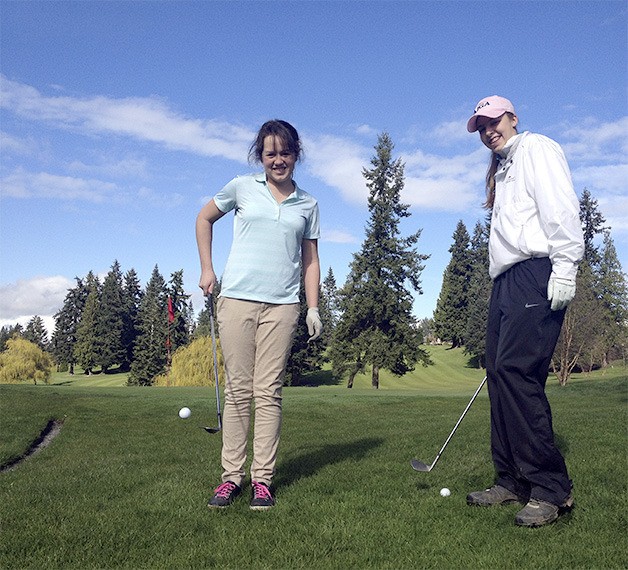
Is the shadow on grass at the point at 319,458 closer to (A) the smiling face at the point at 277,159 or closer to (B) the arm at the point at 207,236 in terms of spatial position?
(B) the arm at the point at 207,236

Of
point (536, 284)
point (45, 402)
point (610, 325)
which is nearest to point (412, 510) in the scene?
point (536, 284)

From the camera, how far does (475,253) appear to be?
73.4 metres

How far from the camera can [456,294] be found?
7294cm

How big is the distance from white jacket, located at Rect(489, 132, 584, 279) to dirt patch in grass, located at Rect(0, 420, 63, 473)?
6.27 metres

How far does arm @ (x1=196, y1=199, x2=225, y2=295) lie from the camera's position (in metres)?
4.76

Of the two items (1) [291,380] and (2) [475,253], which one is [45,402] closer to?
(1) [291,380]

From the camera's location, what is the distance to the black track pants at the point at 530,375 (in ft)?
12.6

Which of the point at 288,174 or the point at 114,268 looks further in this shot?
the point at 114,268

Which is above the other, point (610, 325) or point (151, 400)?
point (610, 325)

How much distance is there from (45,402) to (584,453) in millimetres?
13562

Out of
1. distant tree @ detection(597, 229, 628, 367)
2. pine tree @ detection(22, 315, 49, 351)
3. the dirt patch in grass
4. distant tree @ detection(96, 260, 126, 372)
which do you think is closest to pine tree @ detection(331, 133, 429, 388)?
distant tree @ detection(597, 229, 628, 367)

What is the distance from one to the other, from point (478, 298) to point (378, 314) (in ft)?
82.9

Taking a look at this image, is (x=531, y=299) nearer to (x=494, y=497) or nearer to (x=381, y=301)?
(x=494, y=497)

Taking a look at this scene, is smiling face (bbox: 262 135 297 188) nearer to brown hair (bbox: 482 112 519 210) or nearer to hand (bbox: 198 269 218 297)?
hand (bbox: 198 269 218 297)
